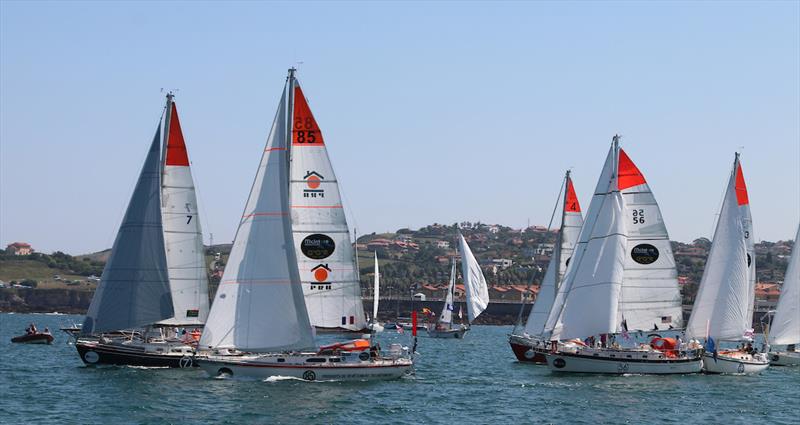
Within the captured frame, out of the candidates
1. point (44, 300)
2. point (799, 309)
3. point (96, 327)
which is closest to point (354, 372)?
point (96, 327)

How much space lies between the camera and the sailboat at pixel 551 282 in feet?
202

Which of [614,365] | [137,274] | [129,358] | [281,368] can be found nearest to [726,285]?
[614,365]

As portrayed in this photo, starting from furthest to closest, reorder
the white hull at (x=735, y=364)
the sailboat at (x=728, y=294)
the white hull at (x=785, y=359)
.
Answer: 1. the white hull at (x=785, y=359)
2. the sailboat at (x=728, y=294)
3. the white hull at (x=735, y=364)

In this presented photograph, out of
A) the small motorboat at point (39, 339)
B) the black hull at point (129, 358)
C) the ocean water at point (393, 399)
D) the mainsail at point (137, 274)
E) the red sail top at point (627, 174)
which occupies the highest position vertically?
the red sail top at point (627, 174)

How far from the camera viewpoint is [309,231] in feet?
146

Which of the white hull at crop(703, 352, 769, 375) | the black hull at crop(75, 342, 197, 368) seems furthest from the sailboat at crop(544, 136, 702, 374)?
the black hull at crop(75, 342, 197, 368)

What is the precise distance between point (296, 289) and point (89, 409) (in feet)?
29.0

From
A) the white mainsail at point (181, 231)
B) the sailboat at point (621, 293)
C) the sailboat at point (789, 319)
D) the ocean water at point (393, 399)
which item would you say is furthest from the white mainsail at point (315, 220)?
the sailboat at point (789, 319)

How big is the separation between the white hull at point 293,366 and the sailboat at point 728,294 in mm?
19019

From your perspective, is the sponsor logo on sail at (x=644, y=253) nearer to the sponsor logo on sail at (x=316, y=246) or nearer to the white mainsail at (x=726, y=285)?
the white mainsail at (x=726, y=285)

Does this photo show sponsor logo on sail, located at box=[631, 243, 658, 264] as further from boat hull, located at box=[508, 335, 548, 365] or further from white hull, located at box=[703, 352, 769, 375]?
boat hull, located at box=[508, 335, 548, 365]

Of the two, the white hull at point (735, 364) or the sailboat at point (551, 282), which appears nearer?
the white hull at point (735, 364)

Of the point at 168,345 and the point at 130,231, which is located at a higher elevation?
the point at 130,231

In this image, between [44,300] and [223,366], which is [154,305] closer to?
[223,366]
